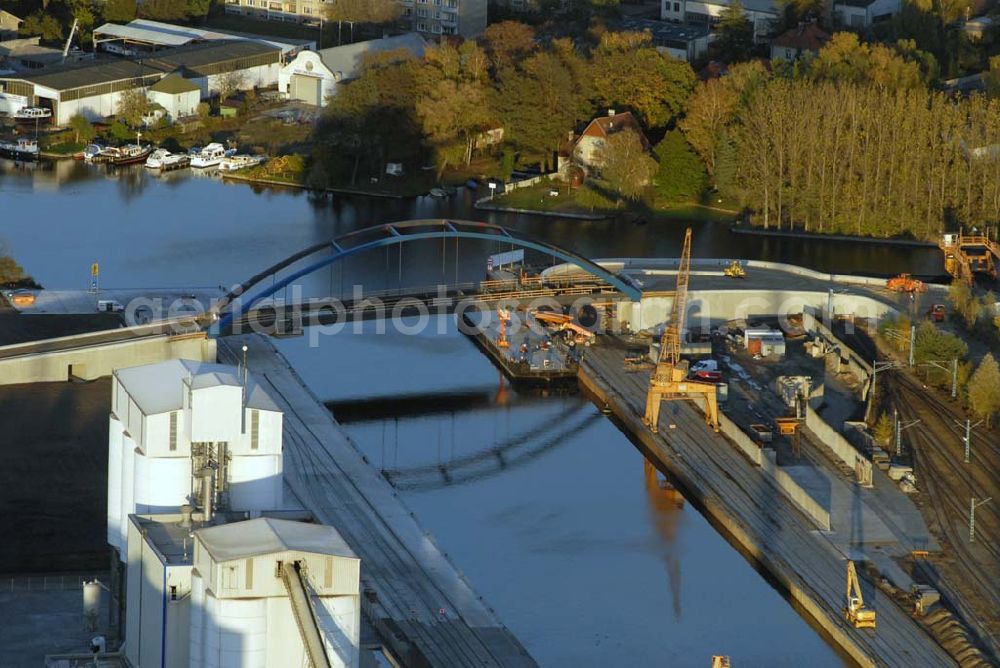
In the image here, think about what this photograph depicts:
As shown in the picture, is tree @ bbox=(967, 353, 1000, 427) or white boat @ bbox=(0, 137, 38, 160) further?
white boat @ bbox=(0, 137, 38, 160)

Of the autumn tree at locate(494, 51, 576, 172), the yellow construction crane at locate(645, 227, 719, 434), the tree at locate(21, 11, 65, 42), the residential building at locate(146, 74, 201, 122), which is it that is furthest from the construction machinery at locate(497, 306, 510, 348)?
the tree at locate(21, 11, 65, 42)

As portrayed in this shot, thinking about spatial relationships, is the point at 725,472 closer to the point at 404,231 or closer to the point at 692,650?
the point at 692,650

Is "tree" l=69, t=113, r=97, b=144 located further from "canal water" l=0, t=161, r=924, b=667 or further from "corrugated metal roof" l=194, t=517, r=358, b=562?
"corrugated metal roof" l=194, t=517, r=358, b=562

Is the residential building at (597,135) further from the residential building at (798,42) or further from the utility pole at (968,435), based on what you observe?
the utility pole at (968,435)

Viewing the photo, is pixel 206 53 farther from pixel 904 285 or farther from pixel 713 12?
pixel 904 285

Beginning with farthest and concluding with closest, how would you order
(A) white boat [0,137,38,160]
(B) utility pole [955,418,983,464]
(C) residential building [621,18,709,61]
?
(C) residential building [621,18,709,61], (A) white boat [0,137,38,160], (B) utility pole [955,418,983,464]
